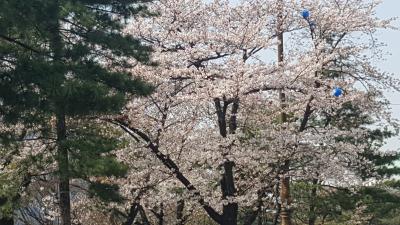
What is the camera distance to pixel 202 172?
43.4 ft

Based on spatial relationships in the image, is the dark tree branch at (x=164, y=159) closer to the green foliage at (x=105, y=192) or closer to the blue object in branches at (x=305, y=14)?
the green foliage at (x=105, y=192)

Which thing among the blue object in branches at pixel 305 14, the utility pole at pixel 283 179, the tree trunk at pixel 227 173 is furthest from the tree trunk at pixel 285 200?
the blue object in branches at pixel 305 14

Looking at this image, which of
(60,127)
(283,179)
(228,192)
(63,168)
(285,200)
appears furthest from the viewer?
(285,200)

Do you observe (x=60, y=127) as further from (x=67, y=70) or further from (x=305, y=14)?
(x=305, y=14)

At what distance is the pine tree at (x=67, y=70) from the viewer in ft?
29.6

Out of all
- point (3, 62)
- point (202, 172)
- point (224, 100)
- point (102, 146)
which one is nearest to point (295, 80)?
point (224, 100)

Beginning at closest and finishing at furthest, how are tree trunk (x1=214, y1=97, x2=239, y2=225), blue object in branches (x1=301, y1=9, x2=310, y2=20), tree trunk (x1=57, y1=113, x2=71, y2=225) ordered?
tree trunk (x1=57, y1=113, x2=71, y2=225)
tree trunk (x1=214, y1=97, x2=239, y2=225)
blue object in branches (x1=301, y1=9, x2=310, y2=20)

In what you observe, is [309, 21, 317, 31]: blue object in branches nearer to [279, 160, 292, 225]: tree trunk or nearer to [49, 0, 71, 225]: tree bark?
[279, 160, 292, 225]: tree trunk

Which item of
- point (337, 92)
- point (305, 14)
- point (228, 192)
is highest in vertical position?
point (305, 14)

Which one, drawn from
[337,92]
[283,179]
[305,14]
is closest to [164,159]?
[283,179]

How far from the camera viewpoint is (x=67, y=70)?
953 centimetres

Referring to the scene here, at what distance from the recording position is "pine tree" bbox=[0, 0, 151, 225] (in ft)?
29.6

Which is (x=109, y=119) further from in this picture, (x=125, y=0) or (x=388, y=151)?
(x=388, y=151)

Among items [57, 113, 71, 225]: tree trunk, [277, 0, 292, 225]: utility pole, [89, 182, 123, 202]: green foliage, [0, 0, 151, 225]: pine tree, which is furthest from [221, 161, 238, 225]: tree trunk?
[57, 113, 71, 225]: tree trunk
